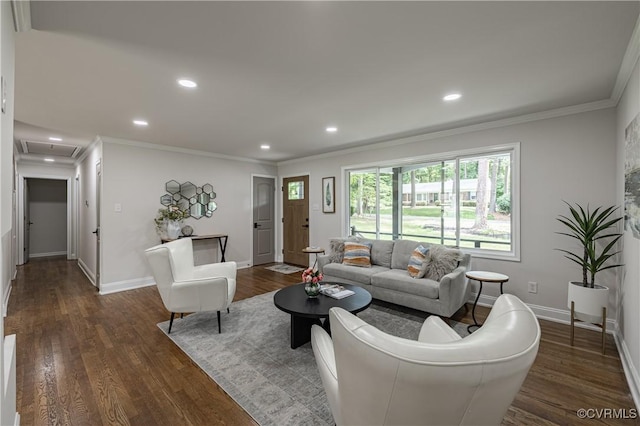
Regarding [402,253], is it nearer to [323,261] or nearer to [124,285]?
[323,261]

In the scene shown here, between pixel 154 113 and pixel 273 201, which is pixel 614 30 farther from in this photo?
pixel 273 201

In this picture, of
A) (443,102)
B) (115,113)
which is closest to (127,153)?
(115,113)

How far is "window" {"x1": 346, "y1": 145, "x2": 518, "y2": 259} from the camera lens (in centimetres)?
370

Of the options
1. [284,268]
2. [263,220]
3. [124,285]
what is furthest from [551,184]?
[124,285]

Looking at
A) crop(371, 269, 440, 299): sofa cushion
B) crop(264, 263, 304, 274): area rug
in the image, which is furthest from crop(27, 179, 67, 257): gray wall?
crop(371, 269, 440, 299): sofa cushion

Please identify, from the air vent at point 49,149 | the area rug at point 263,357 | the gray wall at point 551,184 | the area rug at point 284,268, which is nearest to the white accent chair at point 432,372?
the area rug at point 263,357

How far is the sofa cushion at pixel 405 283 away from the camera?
10.4 feet

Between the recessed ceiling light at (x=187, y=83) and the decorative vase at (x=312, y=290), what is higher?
the recessed ceiling light at (x=187, y=83)

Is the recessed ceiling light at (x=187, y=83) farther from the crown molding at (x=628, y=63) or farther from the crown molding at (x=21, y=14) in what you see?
the crown molding at (x=628, y=63)

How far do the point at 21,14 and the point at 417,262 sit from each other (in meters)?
3.86

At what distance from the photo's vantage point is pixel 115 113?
3320mm

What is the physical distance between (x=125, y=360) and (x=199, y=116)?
2633 millimetres

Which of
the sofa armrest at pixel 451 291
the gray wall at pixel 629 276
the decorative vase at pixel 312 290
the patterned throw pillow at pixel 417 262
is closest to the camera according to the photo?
the gray wall at pixel 629 276

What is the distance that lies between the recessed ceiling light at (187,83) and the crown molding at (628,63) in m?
3.14
